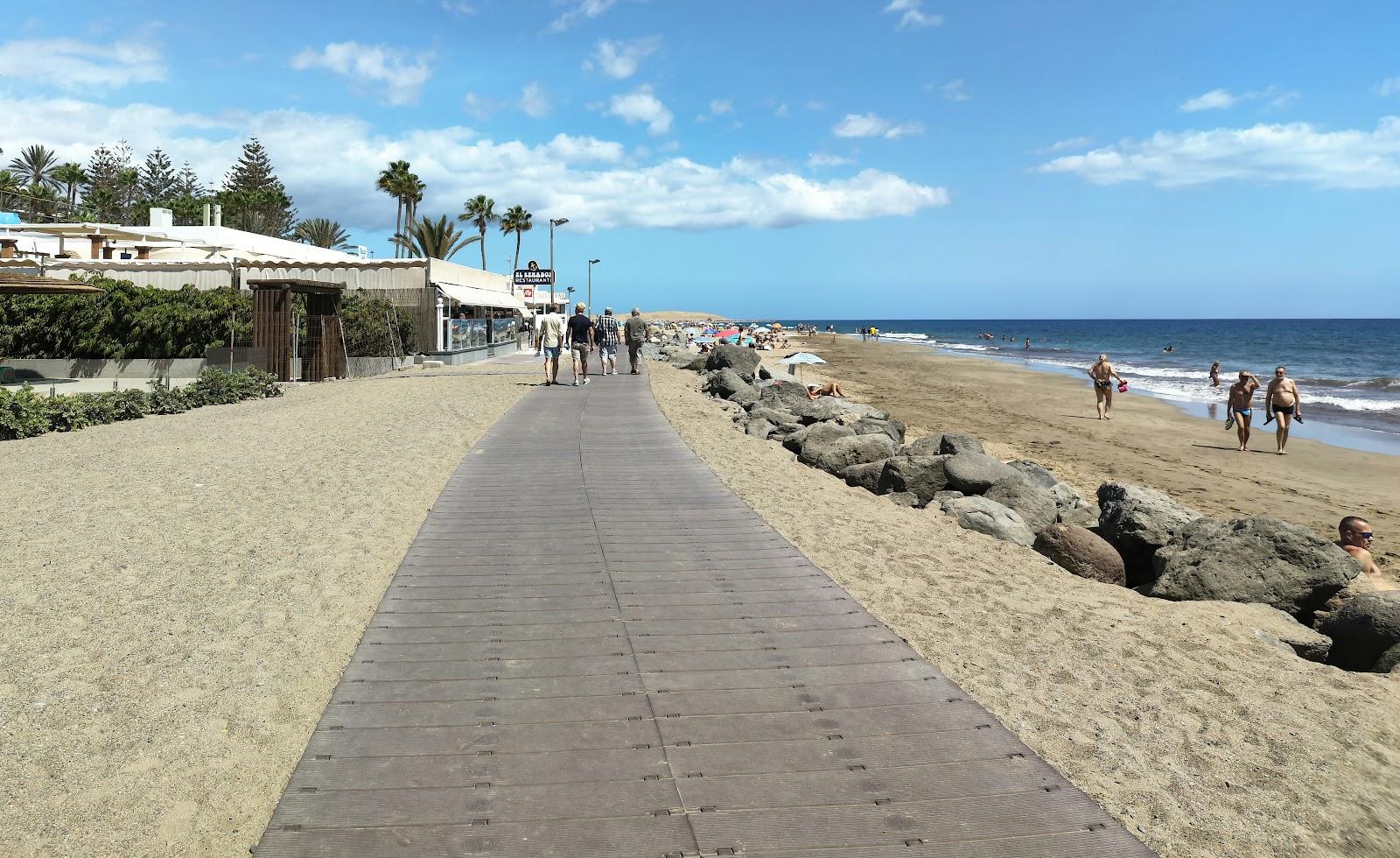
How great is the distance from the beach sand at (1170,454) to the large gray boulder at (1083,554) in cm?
374

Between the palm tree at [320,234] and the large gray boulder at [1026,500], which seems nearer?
the large gray boulder at [1026,500]

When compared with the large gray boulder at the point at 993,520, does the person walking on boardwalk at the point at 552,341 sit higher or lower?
higher

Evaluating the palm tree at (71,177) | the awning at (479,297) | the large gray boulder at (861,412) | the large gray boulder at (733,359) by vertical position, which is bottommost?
the large gray boulder at (861,412)

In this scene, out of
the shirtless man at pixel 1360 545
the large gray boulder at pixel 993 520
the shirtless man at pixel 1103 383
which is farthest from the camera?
the shirtless man at pixel 1103 383

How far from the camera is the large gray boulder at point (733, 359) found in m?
25.6

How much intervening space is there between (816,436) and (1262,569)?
22.0 feet

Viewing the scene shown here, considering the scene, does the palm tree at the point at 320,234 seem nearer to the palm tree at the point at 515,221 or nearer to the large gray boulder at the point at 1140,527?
the palm tree at the point at 515,221

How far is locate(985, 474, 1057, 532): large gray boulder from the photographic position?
955cm

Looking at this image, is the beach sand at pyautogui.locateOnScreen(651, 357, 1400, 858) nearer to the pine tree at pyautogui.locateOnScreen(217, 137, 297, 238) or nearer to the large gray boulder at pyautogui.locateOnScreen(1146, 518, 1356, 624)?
the large gray boulder at pyautogui.locateOnScreen(1146, 518, 1356, 624)

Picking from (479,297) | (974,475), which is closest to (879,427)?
(974,475)

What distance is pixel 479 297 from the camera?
31422 millimetres

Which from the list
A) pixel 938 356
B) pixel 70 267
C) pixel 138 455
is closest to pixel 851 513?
pixel 138 455

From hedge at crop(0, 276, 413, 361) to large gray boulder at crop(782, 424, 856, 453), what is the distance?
1561 cm

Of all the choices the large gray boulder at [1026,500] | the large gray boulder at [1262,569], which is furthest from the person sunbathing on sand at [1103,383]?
the large gray boulder at [1262,569]
